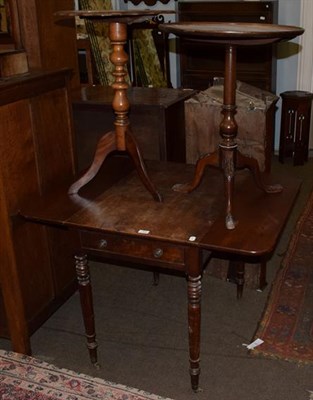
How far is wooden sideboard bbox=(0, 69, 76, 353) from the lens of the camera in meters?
2.04

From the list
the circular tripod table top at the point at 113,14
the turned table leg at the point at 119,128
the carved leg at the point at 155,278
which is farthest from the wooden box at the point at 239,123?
the circular tripod table top at the point at 113,14

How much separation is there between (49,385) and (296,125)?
330 cm

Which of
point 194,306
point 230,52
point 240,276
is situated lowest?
point 240,276

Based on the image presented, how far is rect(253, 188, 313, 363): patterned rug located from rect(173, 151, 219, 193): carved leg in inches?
31.2

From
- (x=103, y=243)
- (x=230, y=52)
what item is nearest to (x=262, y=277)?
(x=103, y=243)

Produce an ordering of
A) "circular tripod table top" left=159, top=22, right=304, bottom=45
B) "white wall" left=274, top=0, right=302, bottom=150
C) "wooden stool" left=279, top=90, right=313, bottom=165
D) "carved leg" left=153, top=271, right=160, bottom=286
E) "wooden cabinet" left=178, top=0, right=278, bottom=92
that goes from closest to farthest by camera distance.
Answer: "circular tripod table top" left=159, top=22, right=304, bottom=45
"carved leg" left=153, top=271, right=160, bottom=286
"wooden cabinet" left=178, top=0, right=278, bottom=92
"wooden stool" left=279, top=90, right=313, bottom=165
"white wall" left=274, top=0, right=302, bottom=150

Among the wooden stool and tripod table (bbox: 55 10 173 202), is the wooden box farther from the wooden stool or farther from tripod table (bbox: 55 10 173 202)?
the wooden stool

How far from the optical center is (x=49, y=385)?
2.11m

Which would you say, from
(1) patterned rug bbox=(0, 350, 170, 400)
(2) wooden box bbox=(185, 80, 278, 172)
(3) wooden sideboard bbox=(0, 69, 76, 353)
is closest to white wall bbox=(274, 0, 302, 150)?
(2) wooden box bbox=(185, 80, 278, 172)

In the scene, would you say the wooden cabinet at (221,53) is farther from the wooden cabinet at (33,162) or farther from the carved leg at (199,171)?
the carved leg at (199,171)

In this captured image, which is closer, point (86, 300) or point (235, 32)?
point (235, 32)

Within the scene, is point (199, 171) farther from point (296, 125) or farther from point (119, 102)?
point (296, 125)

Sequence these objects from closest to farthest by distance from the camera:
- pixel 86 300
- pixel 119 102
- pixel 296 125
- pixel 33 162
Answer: pixel 119 102
pixel 86 300
pixel 33 162
pixel 296 125

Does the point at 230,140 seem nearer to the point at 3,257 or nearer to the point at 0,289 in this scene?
the point at 3,257
